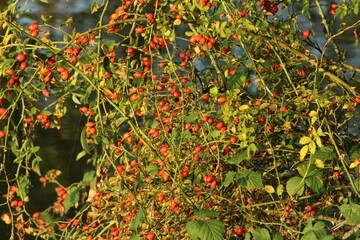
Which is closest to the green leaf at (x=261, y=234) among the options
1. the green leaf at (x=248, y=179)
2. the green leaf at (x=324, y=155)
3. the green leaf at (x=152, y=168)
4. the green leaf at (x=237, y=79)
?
the green leaf at (x=248, y=179)

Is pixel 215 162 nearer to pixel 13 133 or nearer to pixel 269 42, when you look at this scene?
pixel 269 42

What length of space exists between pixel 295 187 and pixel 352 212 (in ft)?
0.50

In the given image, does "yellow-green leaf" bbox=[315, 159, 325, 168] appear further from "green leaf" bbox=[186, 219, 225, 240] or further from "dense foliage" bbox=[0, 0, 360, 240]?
"green leaf" bbox=[186, 219, 225, 240]

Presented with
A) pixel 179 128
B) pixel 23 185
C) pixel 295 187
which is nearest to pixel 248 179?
pixel 295 187

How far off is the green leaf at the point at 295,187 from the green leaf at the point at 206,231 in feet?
0.68

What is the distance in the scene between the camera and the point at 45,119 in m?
1.67

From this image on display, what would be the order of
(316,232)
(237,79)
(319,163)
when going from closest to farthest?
(316,232) < (319,163) < (237,79)

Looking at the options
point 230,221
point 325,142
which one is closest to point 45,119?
point 230,221

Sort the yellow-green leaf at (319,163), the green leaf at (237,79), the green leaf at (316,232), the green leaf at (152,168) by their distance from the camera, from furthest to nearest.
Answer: the green leaf at (237,79), the green leaf at (152,168), the yellow-green leaf at (319,163), the green leaf at (316,232)

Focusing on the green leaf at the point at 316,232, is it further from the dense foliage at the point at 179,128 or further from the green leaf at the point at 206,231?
the green leaf at the point at 206,231

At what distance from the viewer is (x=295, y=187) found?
1537 mm

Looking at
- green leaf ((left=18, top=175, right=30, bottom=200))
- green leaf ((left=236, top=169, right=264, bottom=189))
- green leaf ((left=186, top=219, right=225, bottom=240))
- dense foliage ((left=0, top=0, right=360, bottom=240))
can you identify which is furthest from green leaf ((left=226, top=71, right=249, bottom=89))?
green leaf ((left=18, top=175, right=30, bottom=200))

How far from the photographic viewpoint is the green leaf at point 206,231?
4.70 feet

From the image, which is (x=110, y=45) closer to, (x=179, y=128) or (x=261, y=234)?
(x=179, y=128)
